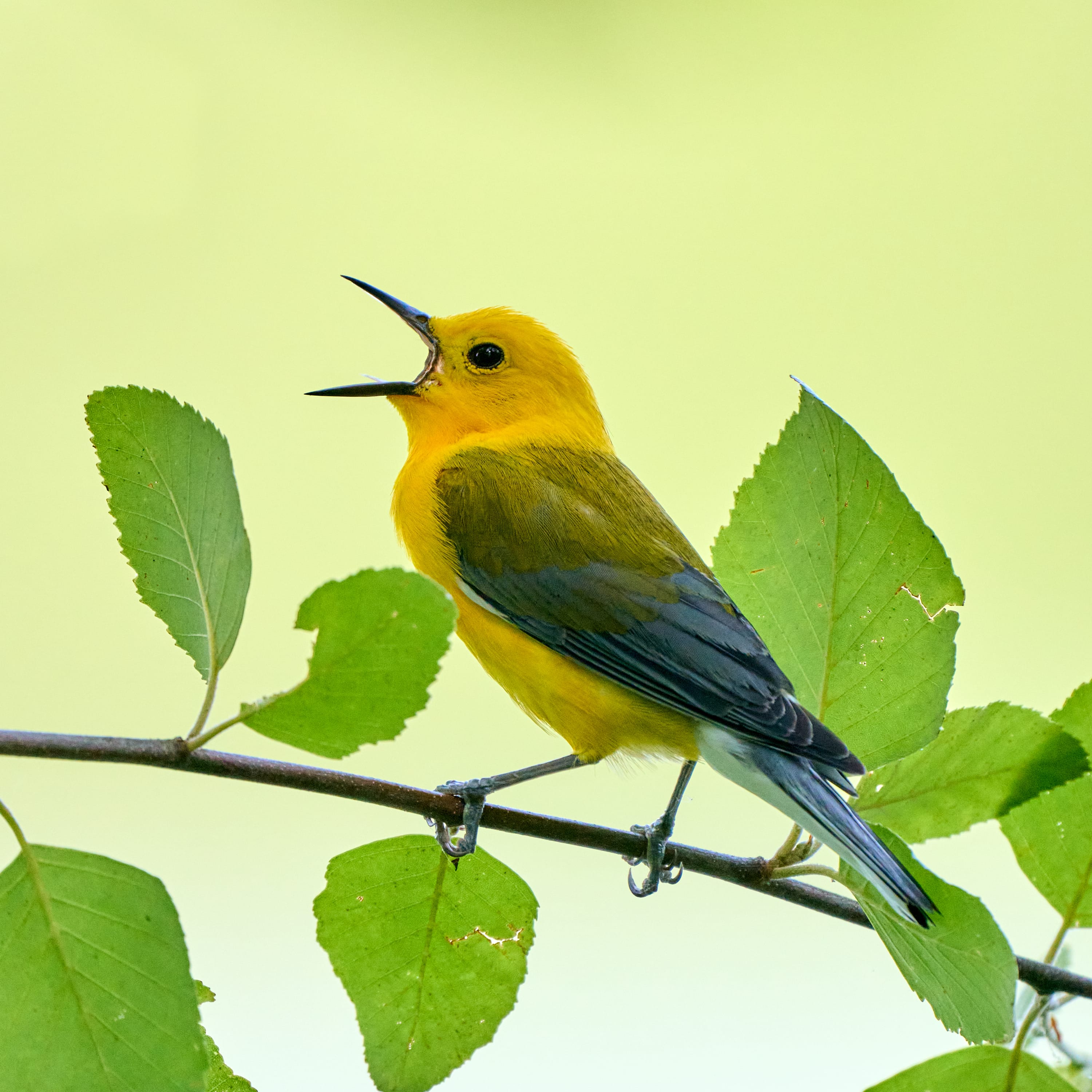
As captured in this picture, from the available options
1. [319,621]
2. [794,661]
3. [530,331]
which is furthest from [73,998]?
[530,331]

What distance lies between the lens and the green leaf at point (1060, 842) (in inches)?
21.4

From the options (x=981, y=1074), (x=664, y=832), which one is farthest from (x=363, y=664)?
(x=664, y=832)

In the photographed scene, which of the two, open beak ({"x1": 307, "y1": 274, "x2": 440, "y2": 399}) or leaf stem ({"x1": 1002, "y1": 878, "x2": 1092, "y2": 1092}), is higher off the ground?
open beak ({"x1": 307, "y1": 274, "x2": 440, "y2": 399})

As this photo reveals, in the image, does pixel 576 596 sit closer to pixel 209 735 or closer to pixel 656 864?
pixel 656 864

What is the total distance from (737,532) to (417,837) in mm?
204

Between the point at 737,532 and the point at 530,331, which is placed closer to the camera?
the point at 737,532

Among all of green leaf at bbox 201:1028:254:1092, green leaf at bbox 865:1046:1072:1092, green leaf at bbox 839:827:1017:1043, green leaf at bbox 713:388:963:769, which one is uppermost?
green leaf at bbox 713:388:963:769

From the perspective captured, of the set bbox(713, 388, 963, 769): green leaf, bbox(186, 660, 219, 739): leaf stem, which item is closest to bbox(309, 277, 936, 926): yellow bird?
bbox(713, 388, 963, 769): green leaf

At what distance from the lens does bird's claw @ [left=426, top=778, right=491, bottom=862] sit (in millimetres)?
515

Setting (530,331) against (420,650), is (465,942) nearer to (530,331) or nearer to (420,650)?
(420,650)

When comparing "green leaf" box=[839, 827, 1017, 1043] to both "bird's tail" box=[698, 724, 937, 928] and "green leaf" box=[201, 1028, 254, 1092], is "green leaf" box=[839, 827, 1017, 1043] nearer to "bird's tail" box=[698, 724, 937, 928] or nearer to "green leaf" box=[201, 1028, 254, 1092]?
"bird's tail" box=[698, 724, 937, 928]

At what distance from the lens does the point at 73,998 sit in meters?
0.42

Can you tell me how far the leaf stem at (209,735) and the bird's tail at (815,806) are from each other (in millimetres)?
257

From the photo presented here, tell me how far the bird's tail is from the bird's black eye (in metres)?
0.50
